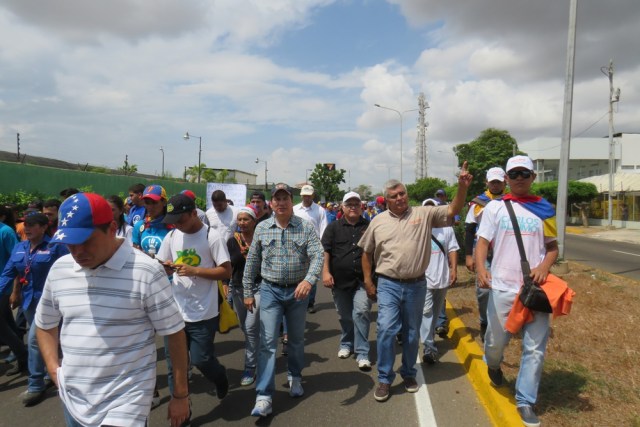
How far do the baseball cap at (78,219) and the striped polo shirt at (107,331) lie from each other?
0.55ft

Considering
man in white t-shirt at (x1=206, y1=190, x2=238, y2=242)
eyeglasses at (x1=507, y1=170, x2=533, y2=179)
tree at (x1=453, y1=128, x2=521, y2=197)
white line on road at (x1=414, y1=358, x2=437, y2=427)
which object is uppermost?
tree at (x1=453, y1=128, x2=521, y2=197)

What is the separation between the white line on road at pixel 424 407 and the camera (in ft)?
11.2

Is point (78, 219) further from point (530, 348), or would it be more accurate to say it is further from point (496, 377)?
point (496, 377)

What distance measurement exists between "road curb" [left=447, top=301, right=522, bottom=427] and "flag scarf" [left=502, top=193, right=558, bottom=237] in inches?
54.6

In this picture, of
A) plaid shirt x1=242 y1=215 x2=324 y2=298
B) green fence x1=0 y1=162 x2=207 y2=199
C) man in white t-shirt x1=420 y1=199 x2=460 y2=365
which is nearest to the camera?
plaid shirt x1=242 y1=215 x2=324 y2=298

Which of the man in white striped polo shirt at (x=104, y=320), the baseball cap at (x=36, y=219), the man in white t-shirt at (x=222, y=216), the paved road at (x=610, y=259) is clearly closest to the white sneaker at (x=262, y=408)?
the man in white striped polo shirt at (x=104, y=320)

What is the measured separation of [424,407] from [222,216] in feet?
13.1

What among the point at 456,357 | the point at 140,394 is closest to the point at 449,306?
the point at 456,357

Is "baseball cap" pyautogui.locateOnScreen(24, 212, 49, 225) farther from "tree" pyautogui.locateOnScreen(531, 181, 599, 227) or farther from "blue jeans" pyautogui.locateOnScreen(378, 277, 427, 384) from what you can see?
"tree" pyautogui.locateOnScreen(531, 181, 599, 227)

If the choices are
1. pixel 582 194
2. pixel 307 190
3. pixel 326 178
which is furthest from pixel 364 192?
pixel 307 190

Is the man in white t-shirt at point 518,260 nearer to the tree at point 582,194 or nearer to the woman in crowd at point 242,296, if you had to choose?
the woman in crowd at point 242,296

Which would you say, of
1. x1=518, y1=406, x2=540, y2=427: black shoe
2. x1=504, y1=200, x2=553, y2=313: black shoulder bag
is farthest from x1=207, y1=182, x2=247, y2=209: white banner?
x1=518, y1=406, x2=540, y2=427: black shoe

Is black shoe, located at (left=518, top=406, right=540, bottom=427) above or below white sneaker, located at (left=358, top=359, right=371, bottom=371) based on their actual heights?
above

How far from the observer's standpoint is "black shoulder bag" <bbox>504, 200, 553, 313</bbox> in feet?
9.86
